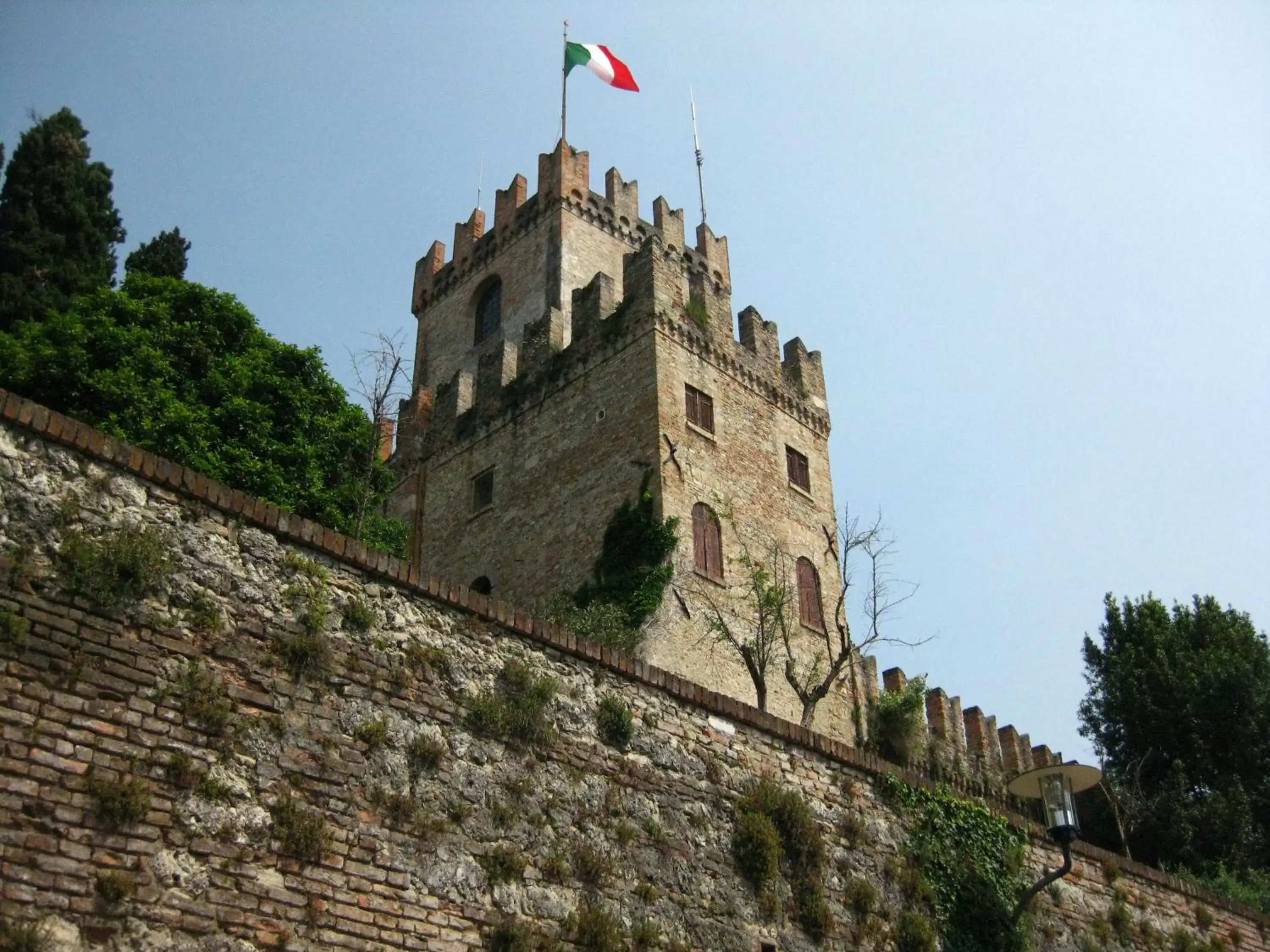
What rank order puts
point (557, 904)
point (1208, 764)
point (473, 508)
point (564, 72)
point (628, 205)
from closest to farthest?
point (557, 904), point (473, 508), point (1208, 764), point (628, 205), point (564, 72)

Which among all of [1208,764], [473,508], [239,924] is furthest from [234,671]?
[1208,764]

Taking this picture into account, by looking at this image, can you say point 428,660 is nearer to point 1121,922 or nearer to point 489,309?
point 1121,922

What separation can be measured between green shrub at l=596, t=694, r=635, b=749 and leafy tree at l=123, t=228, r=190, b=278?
15.1 metres

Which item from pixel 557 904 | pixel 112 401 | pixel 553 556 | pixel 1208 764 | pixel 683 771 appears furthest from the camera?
pixel 1208 764

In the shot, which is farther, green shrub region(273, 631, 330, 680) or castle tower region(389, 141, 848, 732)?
castle tower region(389, 141, 848, 732)

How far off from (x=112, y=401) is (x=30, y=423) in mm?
10790

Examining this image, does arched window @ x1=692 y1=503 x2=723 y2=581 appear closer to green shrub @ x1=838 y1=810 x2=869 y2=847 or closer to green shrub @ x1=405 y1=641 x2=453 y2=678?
green shrub @ x1=838 y1=810 x2=869 y2=847

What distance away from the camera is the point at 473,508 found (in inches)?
1070

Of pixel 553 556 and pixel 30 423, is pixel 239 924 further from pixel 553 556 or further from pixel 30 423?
pixel 553 556

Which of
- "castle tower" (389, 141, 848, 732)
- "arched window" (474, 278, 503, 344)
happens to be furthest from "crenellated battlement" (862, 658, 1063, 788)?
"arched window" (474, 278, 503, 344)

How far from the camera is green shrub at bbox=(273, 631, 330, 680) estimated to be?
8969 mm

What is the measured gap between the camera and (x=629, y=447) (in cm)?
2438

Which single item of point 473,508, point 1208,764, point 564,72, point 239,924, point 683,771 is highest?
point 564,72

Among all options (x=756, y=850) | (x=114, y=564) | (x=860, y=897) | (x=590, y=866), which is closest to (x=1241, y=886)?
(x=860, y=897)
